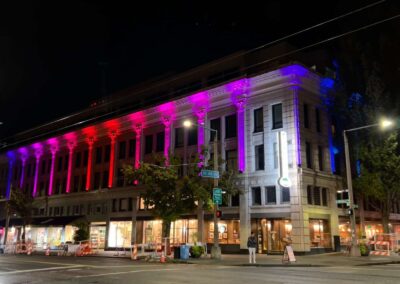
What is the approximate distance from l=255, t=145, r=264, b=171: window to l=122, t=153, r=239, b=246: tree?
3.21m

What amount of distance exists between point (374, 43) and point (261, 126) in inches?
458

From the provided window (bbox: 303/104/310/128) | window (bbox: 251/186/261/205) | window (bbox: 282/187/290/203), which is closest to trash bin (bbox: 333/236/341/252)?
window (bbox: 282/187/290/203)

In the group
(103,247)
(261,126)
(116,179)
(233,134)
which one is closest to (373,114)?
(261,126)

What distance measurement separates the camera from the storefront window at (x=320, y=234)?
108ft

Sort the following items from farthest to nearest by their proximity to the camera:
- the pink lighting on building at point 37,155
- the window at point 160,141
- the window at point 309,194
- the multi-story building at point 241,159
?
the pink lighting on building at point 37,155 → the window at point 160,141 → the window at point 309,194 → the multi-story building at point 241,159

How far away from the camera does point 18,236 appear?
195 feet

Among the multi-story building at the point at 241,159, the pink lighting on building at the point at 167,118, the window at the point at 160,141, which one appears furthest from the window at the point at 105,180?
the pink lighting on building at the point at 167,118

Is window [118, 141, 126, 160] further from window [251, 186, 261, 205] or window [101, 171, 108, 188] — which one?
window [251, 186, 261, 205]

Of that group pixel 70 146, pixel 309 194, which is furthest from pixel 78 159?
pixel 309 194

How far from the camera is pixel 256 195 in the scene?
35031mm

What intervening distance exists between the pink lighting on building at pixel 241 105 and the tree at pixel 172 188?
3373 millimetres

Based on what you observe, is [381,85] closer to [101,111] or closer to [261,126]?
[261,126]

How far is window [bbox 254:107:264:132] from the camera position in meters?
35.8

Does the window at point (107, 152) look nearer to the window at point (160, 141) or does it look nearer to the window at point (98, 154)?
the window at point (98, 154)
